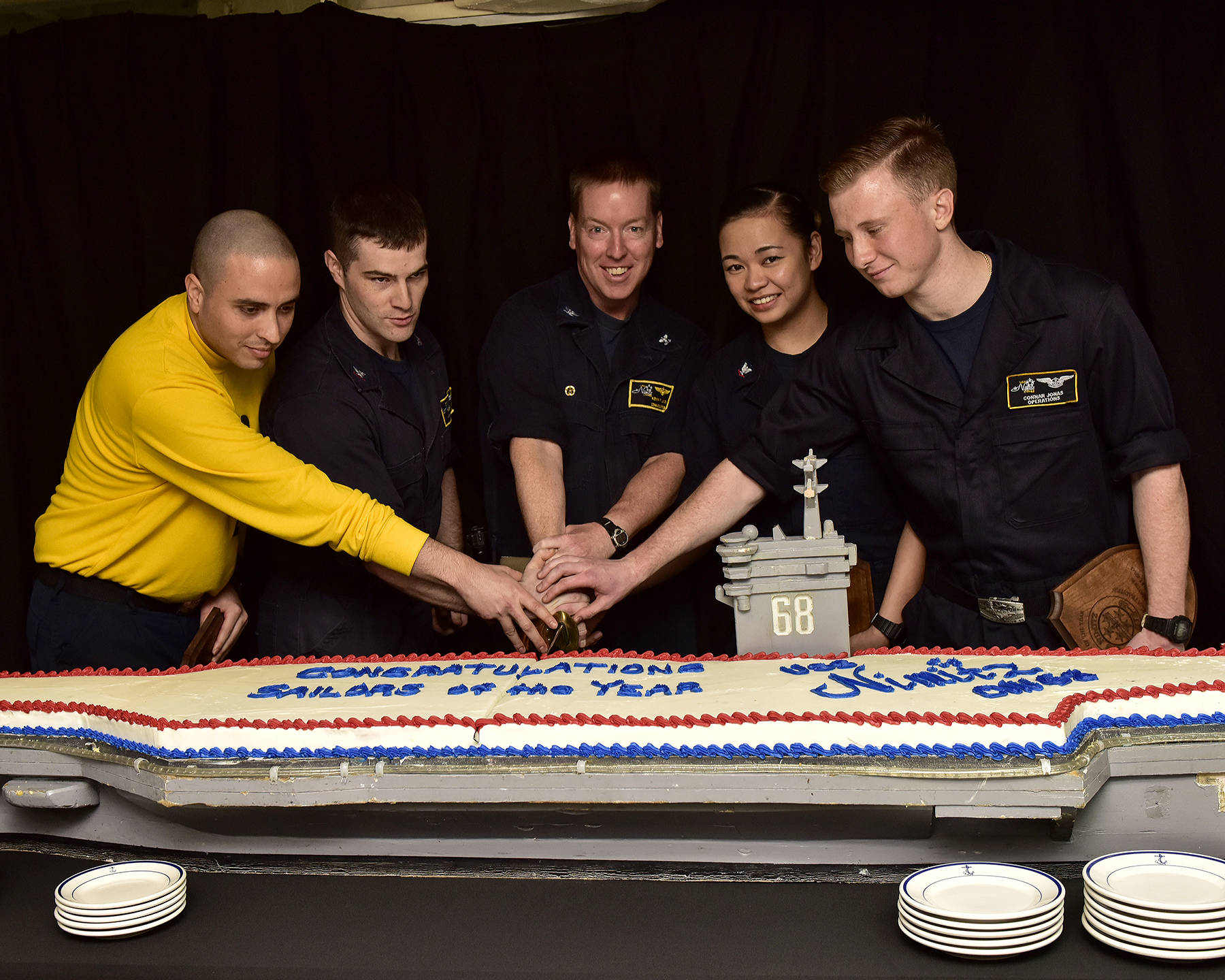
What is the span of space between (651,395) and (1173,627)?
1675mm

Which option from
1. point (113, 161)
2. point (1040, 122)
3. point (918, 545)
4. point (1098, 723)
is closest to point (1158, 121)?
point (1040, 122)

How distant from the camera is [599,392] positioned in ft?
12.2

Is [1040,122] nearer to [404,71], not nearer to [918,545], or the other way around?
[918,545]

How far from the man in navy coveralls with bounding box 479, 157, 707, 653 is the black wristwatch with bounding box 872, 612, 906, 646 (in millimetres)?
762

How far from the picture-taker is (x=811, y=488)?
2.55m

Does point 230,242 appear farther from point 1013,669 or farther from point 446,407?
point 1013,669

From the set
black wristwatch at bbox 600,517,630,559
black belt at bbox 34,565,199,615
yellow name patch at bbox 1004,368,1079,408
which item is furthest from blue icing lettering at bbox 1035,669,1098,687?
black belt at bbox 34,565,199,615

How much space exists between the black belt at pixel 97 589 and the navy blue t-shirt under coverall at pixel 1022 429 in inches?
82.8

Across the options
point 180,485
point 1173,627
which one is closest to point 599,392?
point 180,485

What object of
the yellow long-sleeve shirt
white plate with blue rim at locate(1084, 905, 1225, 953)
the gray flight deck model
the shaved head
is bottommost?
white plate with blue rim at locate(1084, 905, 1225, 953)

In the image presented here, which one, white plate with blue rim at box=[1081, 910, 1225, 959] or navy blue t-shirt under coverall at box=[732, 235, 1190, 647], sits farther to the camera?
navy blue t-shirt under coverall at box=[732, 235, 1190, 647]

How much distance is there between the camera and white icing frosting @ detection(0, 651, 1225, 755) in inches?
82.4

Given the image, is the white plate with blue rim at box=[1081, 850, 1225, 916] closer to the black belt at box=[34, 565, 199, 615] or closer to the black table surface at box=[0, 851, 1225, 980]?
the black table surface at box=[0, 851, 1225, 980]

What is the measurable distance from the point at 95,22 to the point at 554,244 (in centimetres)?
180
